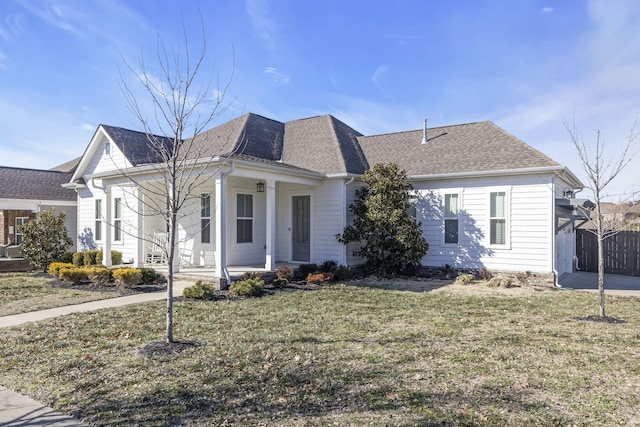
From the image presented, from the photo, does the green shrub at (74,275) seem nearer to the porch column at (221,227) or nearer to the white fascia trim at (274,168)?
the porch column at (221,227)

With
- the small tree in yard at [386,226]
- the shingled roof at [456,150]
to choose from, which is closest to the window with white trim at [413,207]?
the small tree in yard at [386,226]

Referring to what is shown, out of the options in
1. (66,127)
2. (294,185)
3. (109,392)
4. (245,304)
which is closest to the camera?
(109,392)

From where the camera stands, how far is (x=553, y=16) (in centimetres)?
1112

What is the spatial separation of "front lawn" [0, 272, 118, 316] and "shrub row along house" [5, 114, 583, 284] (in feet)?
6.18

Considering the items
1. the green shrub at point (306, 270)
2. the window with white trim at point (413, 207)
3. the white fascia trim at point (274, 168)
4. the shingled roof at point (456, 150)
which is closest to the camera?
the white fascia trim at point (274, 168)

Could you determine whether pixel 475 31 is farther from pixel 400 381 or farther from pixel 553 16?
pixel 400 381

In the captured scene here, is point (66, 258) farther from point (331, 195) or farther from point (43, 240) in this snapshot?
point (331, 195)

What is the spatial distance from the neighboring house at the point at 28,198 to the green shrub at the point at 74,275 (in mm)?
7503

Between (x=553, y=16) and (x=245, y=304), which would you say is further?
(x=553, y=16)

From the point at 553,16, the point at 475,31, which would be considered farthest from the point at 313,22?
the point at 553,16

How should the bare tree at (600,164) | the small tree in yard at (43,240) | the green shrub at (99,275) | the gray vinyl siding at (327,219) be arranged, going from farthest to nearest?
the small tree in yard at (43,240)
the gray vinyl siding at (327,219)
the green shrub at (99,275)
the bare tree at (600,164)

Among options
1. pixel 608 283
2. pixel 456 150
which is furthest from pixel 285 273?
pixel 608 283

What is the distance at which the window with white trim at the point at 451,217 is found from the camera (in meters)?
12.9

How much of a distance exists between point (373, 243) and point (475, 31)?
293 inches
